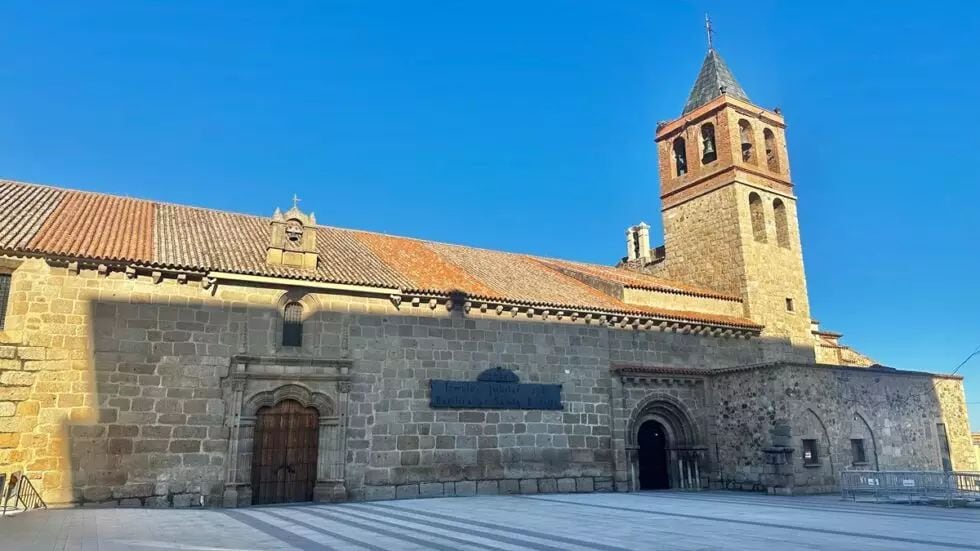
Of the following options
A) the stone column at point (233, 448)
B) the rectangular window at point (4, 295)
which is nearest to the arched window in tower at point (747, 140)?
the stone column at point (233, 448)


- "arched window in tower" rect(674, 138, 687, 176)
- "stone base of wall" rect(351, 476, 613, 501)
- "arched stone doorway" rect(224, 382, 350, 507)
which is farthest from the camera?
"arched window in tower" rect(674, 138, 687, 176)

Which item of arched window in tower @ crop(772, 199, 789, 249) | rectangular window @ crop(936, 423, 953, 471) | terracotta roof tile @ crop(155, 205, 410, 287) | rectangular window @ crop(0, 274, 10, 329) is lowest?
rectangular window @ crop(936, 423, 953, 471)

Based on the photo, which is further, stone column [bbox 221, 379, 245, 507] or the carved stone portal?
the carved stone portal

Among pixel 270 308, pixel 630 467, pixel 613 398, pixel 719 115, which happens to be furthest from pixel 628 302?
pixel 270 308

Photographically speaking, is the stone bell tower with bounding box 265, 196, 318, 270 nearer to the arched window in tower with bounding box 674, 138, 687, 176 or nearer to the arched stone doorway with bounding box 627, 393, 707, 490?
the arched stone doorway with bounding box 627, 393, 707, 490

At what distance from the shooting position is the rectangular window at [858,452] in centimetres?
2100

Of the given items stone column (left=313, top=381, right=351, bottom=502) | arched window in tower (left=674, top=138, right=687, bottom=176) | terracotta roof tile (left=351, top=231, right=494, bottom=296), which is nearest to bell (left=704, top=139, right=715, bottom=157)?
arched window in tower (left=674, top=138, right=687, bottom=176)

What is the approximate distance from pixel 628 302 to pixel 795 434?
278 inches

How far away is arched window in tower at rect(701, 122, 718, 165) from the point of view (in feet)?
95.9

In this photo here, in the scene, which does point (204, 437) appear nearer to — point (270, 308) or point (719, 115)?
point (270, 308)

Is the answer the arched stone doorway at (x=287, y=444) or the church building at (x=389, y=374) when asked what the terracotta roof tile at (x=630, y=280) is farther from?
the arched stone doorway at (x=287, y=444)

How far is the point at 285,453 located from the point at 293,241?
5.83 m

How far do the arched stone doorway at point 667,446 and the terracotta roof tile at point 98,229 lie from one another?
15.8 meters

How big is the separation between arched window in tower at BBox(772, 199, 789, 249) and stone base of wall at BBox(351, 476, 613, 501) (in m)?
14.7
